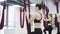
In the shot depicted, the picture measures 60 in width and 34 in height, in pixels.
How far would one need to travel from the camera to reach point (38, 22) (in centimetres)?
62

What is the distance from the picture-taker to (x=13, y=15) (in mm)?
667

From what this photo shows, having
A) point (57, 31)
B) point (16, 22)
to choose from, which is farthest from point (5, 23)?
point (57, 31)

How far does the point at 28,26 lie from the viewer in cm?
65

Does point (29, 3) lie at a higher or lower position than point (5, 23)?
higher

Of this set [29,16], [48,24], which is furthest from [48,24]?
[29,16]

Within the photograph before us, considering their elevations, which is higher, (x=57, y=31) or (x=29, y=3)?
(x=29, y=3)

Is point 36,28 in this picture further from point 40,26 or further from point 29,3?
point 29,3

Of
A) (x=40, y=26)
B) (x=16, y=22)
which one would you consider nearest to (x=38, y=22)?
(x=40, y=26)

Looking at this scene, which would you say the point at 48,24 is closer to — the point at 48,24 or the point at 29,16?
the point at 48,24

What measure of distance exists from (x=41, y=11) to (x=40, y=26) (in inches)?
3.2

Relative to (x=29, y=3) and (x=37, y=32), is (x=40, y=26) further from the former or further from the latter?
(x=29, y=3)

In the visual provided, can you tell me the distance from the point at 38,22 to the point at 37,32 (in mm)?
51

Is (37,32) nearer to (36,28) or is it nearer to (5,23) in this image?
(36,28)

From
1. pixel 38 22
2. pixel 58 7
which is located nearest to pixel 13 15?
pixel 38 22
